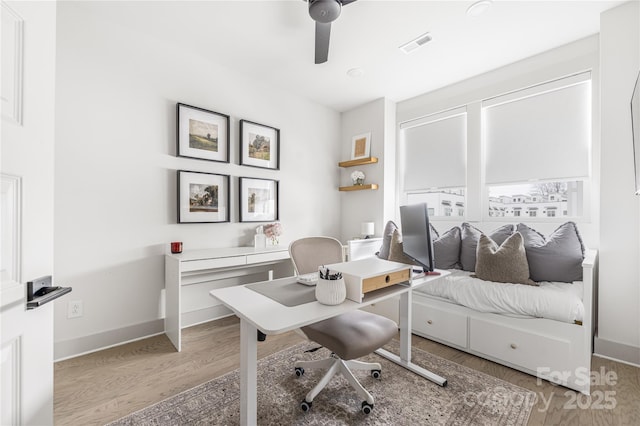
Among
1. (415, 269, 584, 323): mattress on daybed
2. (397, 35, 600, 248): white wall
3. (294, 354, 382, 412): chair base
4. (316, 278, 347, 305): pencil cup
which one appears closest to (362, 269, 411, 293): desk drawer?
(316, 278, 347, 305): pencil cup

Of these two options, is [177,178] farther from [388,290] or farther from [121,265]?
[388,290]

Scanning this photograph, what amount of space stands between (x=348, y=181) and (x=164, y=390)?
10.9 ft

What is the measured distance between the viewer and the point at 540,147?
283cm

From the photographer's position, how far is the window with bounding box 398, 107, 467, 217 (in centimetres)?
342

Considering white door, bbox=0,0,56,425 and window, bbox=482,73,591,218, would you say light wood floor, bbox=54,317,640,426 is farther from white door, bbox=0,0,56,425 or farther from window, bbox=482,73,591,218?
A: window, bbox=482,73,591,218

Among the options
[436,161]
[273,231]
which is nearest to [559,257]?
[436,161]

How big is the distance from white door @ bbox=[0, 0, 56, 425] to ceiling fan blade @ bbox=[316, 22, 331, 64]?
1644 mm

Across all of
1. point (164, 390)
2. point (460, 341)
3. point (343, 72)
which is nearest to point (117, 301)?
point (164, 390)

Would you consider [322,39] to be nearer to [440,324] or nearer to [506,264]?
[506,264]

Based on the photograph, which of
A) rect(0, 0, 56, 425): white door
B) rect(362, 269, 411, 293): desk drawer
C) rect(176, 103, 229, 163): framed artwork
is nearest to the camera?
rect(0, 0, 56, 425): white door

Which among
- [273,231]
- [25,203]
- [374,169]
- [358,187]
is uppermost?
[374,169]

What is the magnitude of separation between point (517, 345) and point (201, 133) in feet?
10.9

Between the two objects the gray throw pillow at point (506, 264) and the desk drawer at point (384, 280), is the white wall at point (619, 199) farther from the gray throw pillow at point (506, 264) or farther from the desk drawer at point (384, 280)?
the desk drawer at point (384, 280)

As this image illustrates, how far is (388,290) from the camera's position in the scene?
1623 mm
